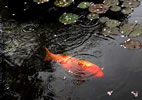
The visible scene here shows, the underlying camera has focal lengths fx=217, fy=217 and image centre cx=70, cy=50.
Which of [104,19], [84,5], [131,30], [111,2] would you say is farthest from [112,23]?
[84,5]

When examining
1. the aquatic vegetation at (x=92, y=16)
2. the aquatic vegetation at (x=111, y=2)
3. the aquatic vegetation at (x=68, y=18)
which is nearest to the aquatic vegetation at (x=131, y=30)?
the aquatic vegetation at (x=92, y=16)

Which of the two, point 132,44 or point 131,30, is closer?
point 132,44

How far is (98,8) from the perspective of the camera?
27.8 ft

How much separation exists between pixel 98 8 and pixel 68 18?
1.26 meters

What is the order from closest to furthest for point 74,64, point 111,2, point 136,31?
1. point 74,64
2. point 136,31
3. point 111,2

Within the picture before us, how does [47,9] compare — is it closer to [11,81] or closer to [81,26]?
[81,26]

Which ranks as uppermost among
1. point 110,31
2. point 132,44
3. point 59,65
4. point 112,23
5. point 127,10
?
point 127,10

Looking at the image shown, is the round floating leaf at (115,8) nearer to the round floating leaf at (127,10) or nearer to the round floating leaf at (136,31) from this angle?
the round floating leaf at (127,10)

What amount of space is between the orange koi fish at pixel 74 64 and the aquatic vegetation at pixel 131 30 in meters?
1.88

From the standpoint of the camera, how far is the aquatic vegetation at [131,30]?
7.27 metres

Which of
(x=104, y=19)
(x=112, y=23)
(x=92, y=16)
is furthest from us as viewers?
(x=92, y=16)

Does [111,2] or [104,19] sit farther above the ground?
[111,2]

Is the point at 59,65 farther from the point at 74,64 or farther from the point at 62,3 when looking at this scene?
the point at 62,3

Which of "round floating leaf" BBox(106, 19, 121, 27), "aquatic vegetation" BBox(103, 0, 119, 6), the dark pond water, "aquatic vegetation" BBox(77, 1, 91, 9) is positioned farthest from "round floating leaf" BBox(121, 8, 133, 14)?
"aquatic vegetation" BBox(77, 1, 91, 9)
